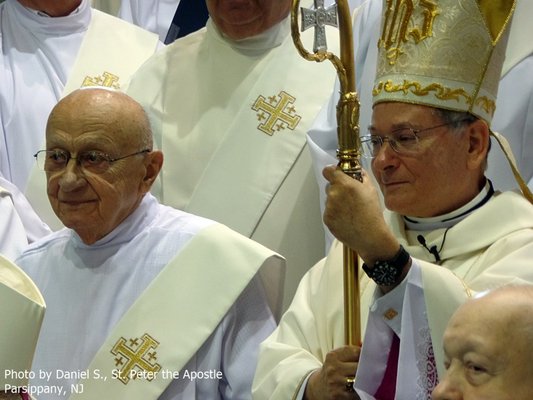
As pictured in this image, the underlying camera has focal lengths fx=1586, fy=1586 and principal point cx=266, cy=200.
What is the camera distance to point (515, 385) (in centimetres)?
317

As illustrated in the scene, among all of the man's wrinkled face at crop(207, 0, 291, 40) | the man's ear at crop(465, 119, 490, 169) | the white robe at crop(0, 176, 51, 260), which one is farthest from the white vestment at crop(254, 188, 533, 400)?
the man's wrinkled face at crop(207, 0, 291, 40)

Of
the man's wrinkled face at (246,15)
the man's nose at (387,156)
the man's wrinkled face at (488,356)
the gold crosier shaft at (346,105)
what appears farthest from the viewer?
the man's wrinkled face at (246,15)

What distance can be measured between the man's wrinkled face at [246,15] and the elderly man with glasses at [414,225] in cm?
157

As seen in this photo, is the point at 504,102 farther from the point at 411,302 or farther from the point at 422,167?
the point at 411,302

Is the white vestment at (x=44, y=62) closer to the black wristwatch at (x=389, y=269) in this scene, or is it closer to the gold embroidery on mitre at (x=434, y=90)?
the gold embroidery on mitre at (x=434, y=90)

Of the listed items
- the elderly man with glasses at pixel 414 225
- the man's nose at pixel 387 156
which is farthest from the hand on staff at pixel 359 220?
the man's nose at pixel 387 156

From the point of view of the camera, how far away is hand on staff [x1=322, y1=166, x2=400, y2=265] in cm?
387

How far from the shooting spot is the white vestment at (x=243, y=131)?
586 cm

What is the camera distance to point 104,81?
6.62 m

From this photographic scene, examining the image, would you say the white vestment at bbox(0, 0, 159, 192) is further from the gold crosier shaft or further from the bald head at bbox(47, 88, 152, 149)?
the gold crosier shaft

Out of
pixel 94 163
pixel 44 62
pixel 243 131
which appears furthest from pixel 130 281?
pixel 44 62

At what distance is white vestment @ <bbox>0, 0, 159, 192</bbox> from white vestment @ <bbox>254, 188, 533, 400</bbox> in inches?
85.3

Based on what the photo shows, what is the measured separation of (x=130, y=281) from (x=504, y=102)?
1338 millimetres

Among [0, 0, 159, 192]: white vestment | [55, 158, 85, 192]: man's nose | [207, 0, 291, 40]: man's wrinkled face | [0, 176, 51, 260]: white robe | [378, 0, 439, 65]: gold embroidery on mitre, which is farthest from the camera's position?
[0, 0, 159, 192]: white vestment
